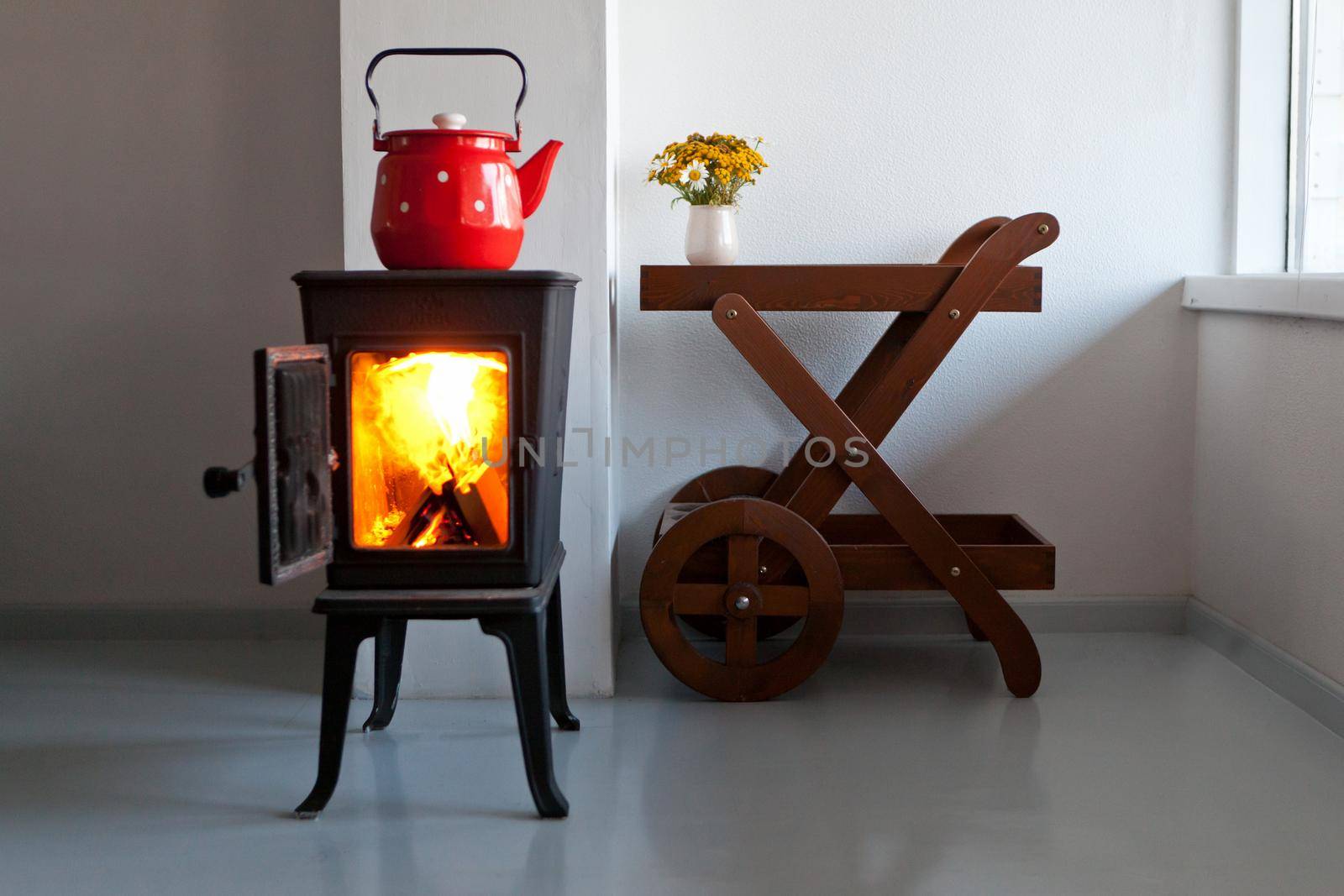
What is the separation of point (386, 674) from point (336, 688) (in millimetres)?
405

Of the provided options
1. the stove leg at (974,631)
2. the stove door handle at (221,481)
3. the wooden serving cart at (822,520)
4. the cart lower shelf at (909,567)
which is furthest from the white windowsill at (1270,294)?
the stove door handle at (221,481)

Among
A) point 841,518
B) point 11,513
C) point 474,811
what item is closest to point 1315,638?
point 841,518

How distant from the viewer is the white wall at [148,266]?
111 inches

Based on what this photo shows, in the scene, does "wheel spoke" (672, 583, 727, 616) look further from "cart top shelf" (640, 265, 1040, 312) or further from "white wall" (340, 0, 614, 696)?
"cart top shelf" (640, 265, 1040, 312)

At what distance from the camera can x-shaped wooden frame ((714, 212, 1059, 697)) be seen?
2.40 m

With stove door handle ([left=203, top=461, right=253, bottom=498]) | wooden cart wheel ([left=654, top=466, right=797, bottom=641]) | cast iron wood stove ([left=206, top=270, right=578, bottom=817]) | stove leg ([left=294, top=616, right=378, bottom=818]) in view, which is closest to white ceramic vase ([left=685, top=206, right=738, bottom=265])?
wooden cart wheel ([left=654, top=466, right=797, bottom=641])

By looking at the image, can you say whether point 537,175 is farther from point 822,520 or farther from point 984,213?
point 984,213

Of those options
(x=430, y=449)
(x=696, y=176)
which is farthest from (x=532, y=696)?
(x=696, y=176)

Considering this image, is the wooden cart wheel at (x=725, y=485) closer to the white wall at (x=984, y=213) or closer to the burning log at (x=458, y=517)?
the white wall at (x=984, y=213)

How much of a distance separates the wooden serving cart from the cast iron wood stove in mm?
544

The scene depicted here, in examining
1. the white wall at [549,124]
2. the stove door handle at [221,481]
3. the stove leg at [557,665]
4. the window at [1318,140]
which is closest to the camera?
the stove door handle at [221,481]

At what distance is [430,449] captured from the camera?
76.3 inches

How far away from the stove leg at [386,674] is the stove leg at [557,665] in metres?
0.30

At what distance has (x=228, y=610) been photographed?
2971 millimetres
